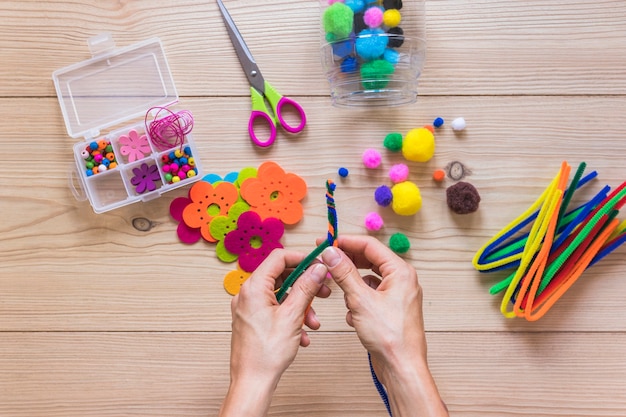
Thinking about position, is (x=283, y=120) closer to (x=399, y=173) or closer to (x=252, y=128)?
(x=252, y=128)

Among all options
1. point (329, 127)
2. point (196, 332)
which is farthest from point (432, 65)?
point (196, 332)

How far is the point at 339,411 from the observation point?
2.62 feet

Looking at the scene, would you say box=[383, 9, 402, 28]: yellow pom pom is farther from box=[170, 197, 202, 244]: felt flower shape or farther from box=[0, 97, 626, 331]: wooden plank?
box=[170, 197, 202, 244]: felt flower shape

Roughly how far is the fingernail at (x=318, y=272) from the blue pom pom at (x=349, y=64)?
0.32 m

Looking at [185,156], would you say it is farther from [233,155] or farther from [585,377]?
[585,377]

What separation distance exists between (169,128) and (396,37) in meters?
0.37

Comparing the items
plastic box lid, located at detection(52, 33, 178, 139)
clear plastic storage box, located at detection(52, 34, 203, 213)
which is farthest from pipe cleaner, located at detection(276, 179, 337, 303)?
plastic box lid, located at detection(52, 33, 178, 139)

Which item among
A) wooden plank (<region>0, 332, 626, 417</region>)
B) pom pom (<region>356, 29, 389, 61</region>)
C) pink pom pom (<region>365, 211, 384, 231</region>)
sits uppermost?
pom pom (<region>356, 29, 389, 61</region>)

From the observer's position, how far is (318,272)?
61 cm

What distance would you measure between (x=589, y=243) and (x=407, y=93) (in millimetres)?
357

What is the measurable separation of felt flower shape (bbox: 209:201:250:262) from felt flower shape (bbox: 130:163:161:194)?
110 mm

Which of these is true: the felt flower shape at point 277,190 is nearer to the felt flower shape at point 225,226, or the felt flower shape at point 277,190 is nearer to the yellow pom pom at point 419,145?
the felt flower shape at point 225,226

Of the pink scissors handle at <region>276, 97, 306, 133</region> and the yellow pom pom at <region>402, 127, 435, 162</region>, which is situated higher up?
the pink scissors handle at <region>276, 97, 306, 133</region>

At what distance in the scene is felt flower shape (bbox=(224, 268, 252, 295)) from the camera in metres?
0.79
